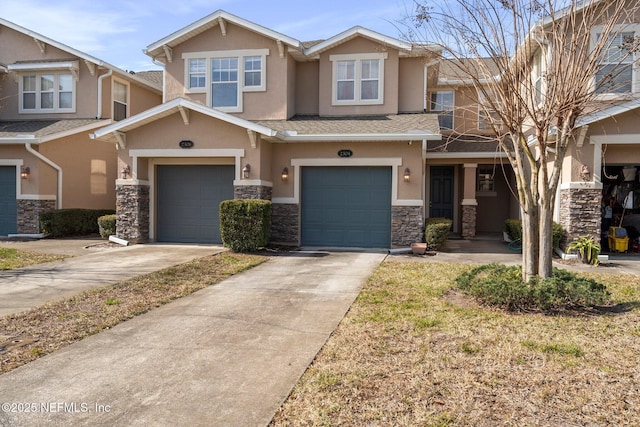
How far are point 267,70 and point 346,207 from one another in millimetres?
5027

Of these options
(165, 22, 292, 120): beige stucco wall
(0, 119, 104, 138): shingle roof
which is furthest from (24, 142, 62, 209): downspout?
(165, 22, 292, 120): beige stucco wall

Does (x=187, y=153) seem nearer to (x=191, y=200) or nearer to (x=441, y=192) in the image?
(x=191, y=200)

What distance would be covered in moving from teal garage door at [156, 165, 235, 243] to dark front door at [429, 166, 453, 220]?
8323mm

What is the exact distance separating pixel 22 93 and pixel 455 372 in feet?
61.8

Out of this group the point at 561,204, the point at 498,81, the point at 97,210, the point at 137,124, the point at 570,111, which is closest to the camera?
the point at 570,111

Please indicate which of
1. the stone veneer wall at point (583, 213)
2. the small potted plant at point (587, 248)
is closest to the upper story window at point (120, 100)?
the stone veneer wall at point (583, 213)

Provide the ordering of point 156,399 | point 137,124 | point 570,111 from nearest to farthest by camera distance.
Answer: point 156,399, point 570,111, point 137,124

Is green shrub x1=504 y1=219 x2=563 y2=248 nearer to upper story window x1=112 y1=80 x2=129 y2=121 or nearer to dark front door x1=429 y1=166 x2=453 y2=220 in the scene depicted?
dark front door x1=429 y1=166 x2=453 y2=220

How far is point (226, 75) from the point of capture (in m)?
15.0

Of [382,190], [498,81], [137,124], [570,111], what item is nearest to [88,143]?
[137,124]

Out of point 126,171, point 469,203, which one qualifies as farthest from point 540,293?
point 126,171

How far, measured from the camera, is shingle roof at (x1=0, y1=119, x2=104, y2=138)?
1518 centimetres

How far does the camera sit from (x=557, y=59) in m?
6.51

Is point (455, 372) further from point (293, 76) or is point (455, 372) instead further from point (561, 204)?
point (293, 76)
